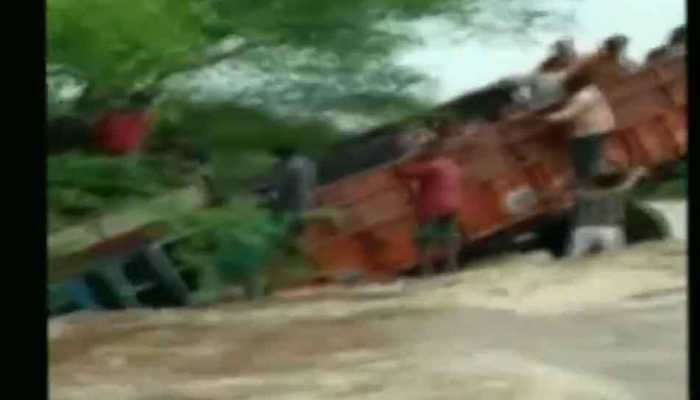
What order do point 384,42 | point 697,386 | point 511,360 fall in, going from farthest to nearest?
point 384,42
point 511,360
point 697,386

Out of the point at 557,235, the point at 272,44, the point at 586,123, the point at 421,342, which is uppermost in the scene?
the point at 272,44

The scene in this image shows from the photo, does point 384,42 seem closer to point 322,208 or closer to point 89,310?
point 322,208

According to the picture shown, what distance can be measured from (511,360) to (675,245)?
0.25 metres

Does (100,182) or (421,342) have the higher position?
(100,182)

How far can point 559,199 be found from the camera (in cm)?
200

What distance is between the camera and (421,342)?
6.24ft

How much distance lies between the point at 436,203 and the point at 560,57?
24 cm

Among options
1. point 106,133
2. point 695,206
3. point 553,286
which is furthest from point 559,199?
point 106,133

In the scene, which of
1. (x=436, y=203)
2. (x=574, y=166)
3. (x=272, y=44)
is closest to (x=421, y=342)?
(x=436, y=203)

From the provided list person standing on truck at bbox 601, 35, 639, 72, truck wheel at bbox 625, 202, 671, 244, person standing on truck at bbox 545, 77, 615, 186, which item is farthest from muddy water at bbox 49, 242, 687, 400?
person standing on truck at bbox 601, 35, 639, 72

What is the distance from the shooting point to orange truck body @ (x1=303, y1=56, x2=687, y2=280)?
1966mm

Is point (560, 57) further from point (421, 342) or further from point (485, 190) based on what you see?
point (421, 342)

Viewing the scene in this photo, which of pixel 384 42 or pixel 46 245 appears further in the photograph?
pixel 384 42

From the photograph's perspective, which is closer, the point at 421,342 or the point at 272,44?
the point at 421,342
